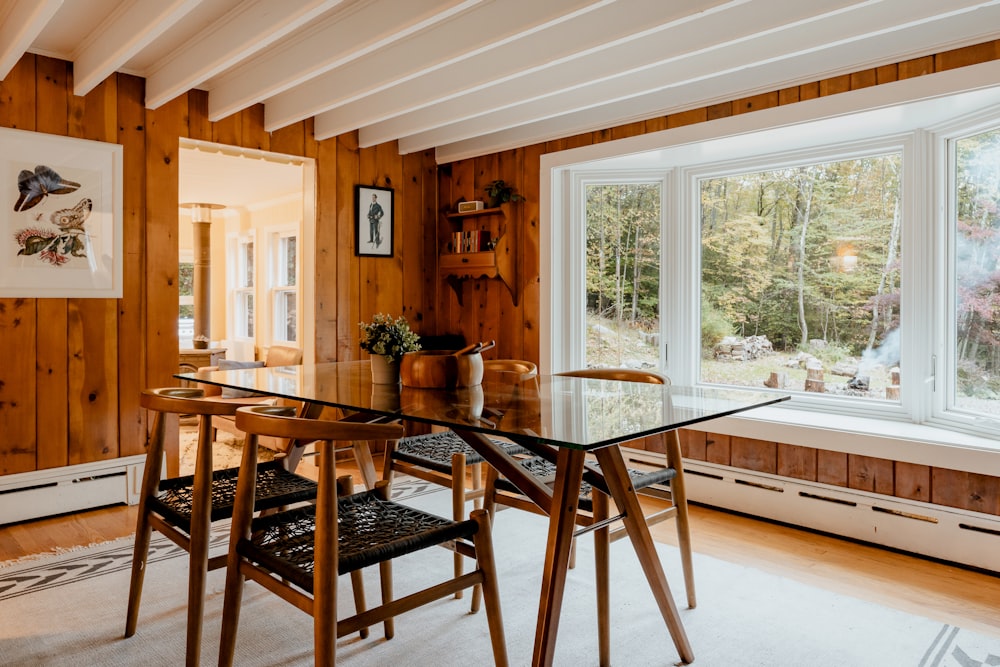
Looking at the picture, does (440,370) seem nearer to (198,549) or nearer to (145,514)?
(198,549)

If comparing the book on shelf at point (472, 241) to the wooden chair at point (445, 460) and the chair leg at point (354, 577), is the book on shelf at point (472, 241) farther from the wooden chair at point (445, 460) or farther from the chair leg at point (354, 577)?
the chair leg at point (354, 577)

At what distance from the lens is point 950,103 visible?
284cm

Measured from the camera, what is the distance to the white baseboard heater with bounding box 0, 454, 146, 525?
333 cm

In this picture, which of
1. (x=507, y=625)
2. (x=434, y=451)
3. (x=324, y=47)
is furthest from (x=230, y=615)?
(x=324, y=47)

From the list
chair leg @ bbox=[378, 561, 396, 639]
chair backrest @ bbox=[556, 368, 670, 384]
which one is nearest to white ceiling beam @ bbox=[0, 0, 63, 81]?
chair leg @ bbox=[378, 561, 396, 639]

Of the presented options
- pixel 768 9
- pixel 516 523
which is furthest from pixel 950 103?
pixel 516 523

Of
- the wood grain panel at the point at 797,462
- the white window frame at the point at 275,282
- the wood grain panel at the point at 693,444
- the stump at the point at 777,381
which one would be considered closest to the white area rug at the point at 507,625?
the wood grain panel at the point at 797,462

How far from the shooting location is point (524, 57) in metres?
3.01

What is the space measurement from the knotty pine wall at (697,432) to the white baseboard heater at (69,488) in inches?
90.2

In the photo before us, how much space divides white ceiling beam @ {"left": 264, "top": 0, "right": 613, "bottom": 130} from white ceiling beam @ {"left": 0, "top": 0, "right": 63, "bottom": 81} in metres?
1.27

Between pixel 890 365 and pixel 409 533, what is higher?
pixel 890 365

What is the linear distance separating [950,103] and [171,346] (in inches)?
155

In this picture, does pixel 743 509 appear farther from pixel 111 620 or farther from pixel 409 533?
pixel 111 620

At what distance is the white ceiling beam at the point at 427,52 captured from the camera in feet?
8.32
